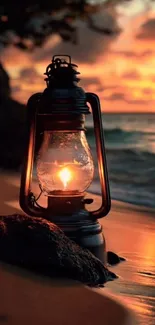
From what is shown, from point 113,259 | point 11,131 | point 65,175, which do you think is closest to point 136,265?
point 113,259

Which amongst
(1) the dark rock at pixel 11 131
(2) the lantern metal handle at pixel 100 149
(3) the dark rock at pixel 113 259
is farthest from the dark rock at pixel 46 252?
(1) the dark rock at pixel 11 131

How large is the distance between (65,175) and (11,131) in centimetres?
1024

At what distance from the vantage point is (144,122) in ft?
118

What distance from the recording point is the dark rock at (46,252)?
10.6ft

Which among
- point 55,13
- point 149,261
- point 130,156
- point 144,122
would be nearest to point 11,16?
point 55,13

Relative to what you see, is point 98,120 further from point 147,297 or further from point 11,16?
point 11,16

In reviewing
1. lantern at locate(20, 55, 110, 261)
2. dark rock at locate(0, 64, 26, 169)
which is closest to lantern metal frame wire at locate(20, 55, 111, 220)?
lantern at locate(20, 55, 110, 261)

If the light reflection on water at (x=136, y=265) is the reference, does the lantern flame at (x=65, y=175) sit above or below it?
above

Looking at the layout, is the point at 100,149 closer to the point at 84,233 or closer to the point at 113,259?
the point at 84,233

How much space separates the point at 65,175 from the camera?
12.1 ft

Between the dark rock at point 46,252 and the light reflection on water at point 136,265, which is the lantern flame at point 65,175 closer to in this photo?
the dark rock at point 46,252

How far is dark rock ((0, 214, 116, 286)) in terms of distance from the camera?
10.6ft

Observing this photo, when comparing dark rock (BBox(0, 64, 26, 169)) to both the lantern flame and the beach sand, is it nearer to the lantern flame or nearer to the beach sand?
the lantern flame

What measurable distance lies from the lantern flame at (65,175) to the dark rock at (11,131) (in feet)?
25.8
